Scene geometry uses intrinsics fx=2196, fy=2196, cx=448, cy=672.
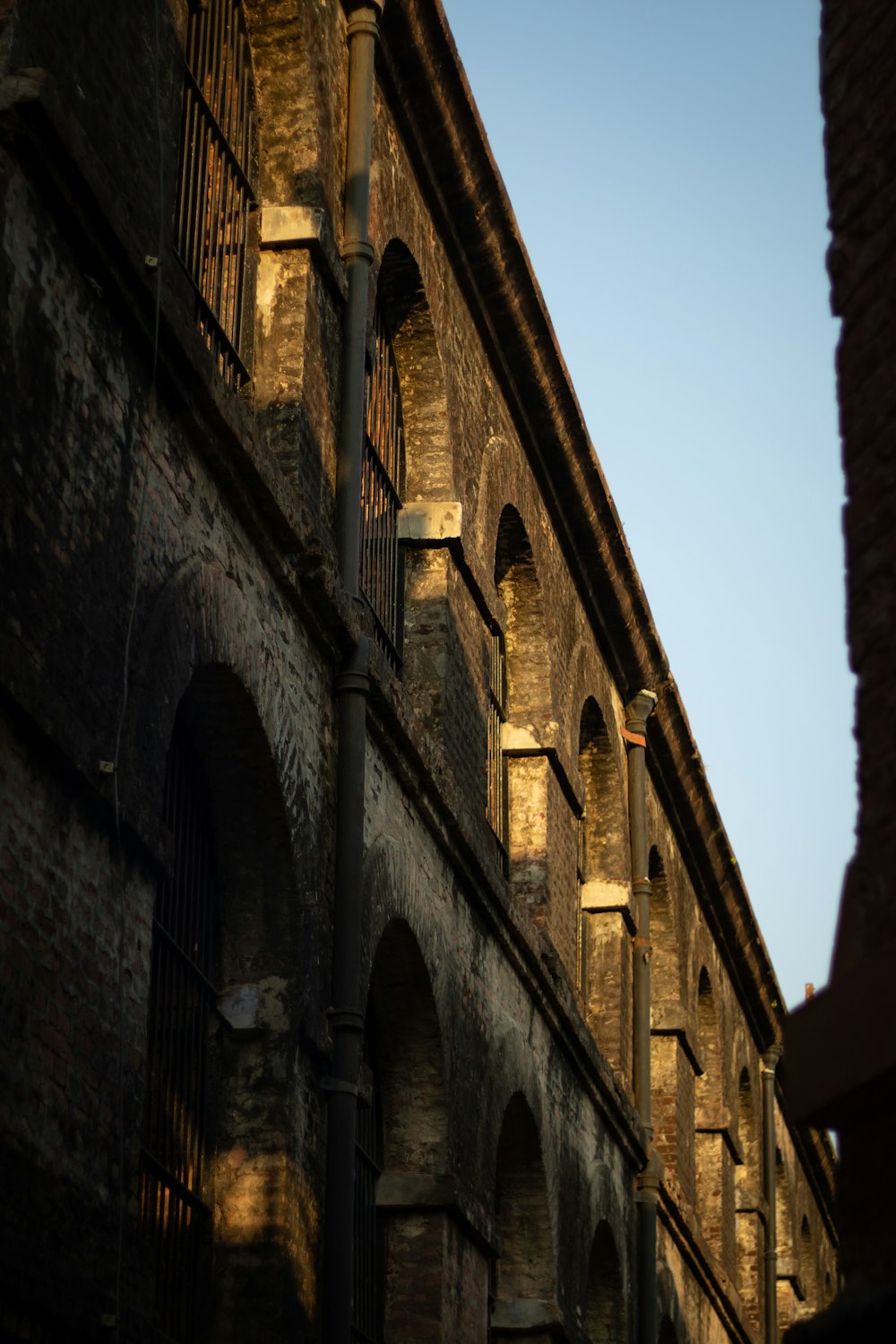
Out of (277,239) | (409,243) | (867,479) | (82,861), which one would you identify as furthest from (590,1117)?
(867,479)

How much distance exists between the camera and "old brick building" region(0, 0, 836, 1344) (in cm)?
618

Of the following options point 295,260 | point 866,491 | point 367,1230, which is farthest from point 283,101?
point 866,491

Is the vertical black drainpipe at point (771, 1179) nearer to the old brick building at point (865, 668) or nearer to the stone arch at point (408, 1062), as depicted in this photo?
the stone arch at point (408, 1062)

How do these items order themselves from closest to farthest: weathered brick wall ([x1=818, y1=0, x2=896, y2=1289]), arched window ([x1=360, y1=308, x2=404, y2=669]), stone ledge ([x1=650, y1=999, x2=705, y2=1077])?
weathered brick wall ([x1=818, y1=0, x2=896, y2=1289]), arched window ([x1=360, y1=308, x2=404, y2=669]), stone ledge ([x1=650, y1=999, x2=705, y2=1077])

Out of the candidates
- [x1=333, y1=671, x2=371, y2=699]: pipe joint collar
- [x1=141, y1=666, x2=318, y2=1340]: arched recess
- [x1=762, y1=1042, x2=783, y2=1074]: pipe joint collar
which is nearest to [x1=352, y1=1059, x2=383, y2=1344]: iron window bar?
[x1=141, y1=666, x2=318, y2=1340]: arched recess

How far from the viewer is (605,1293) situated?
1404 centimetres

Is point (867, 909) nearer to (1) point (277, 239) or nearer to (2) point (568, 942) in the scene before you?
(1) point (277, 239)

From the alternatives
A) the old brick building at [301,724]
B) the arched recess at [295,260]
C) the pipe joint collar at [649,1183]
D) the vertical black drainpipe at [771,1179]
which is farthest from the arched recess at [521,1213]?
the vertical black drainpipe at [771,1179]

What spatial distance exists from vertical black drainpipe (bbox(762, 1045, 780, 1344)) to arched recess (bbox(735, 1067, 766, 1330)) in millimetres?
104

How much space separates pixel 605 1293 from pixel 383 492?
19.2 ft

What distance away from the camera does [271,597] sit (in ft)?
27.6

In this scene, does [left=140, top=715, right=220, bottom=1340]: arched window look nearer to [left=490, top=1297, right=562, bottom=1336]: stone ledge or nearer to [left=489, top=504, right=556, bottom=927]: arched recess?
[left=490, top=1297, right=562, bottom=1336]: stone ledge

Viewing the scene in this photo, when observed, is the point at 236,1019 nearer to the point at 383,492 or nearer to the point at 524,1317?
the point at 383,492

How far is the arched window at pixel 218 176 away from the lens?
863cm
